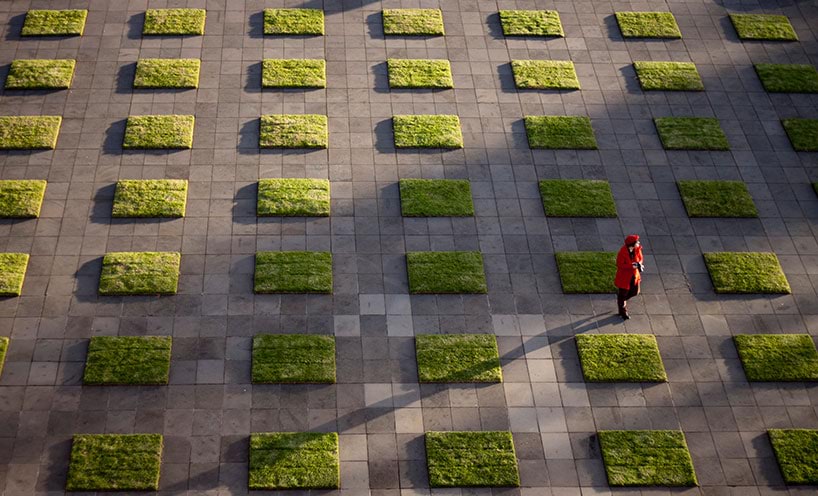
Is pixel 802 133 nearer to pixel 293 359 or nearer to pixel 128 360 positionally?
pixel 293 359

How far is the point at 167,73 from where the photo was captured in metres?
21.0

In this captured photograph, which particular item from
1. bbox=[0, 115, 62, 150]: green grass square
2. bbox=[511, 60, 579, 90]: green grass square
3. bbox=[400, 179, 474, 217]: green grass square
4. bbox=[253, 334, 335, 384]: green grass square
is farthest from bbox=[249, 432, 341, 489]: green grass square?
bbox=[511, 60, 579, 90]: green grass square

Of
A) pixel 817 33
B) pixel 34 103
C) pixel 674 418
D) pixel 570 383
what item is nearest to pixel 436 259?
pixel 570 383

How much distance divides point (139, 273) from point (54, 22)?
31.5 feet

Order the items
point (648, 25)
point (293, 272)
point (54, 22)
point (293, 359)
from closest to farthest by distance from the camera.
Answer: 1. point (293, 359)
2. point (293, 272)
3. point (54, 22)
4. point (648, 25)

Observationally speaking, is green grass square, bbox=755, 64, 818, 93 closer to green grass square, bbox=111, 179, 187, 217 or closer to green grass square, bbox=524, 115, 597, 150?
green grass square, bbox=524, 115, 597, 150

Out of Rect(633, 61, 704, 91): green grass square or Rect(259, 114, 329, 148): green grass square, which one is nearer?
Rect(259, 114, 329, 148): green grass square

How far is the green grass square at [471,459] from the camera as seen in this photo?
560 inches

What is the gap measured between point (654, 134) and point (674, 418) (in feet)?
26.9

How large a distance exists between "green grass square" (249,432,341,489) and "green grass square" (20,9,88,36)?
13.6 meters

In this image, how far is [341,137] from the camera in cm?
1989

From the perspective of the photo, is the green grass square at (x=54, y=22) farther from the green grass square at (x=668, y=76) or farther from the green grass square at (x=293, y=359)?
the green grass square at (x=668, y=76)

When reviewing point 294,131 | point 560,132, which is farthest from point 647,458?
point 294,131

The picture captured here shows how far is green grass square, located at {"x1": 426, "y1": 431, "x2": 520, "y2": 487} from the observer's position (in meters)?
14.2
